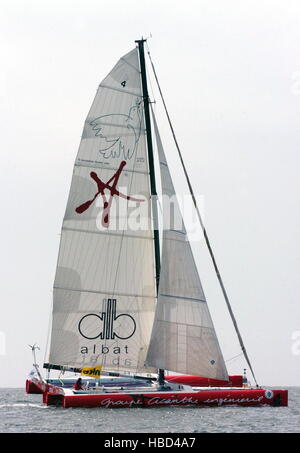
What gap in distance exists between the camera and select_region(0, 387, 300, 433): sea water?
35.5m

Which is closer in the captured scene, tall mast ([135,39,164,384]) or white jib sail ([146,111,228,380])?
white jib sail ([146,111,228,380])

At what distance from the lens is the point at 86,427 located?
35.8 meters

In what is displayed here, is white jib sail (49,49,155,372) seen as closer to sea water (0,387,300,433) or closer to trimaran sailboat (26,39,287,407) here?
trimaran sailboat (26,39,287,407)

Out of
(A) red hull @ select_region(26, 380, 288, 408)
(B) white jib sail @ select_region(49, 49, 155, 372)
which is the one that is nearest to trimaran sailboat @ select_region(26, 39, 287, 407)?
(B) white jib sail @ select_region(49, 49, 155, 372)

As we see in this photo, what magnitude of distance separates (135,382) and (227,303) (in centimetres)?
489

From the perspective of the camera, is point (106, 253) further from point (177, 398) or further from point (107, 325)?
point (177, 398)

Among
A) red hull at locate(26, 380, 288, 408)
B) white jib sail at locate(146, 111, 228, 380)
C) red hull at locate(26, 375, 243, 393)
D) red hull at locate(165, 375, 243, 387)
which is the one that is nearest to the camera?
red hull at locate(26, 380, 288, 408)

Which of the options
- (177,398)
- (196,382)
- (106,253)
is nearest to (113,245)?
(106,253)

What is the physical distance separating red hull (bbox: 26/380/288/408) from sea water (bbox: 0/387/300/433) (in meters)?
0.27

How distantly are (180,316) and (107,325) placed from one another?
3.26m

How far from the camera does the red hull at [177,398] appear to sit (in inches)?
1560
